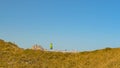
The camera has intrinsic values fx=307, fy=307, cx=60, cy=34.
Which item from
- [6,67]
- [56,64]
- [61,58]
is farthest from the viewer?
[61,58]

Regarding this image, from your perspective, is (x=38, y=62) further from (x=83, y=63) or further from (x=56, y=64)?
(x=83, y=63)

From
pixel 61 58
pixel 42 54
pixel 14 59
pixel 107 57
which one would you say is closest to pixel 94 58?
pixel 107 57

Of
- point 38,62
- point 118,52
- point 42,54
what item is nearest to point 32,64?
point 38,62

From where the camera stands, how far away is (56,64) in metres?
36.2

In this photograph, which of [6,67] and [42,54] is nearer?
[6,67]

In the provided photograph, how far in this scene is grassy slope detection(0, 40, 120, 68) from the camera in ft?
115

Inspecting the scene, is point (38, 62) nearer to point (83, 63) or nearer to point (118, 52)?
point (83, 63)

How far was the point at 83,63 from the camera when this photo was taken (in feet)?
121

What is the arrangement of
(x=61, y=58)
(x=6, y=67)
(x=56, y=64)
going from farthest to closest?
(x=61, y=58)
(x=56, y=64)
(x=6, y=67)

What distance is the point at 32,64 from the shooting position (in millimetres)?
Answer: 35500

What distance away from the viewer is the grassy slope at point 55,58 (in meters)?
35.2

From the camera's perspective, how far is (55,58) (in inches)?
1533

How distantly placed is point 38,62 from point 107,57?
8.46m

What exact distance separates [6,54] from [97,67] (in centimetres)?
1144
